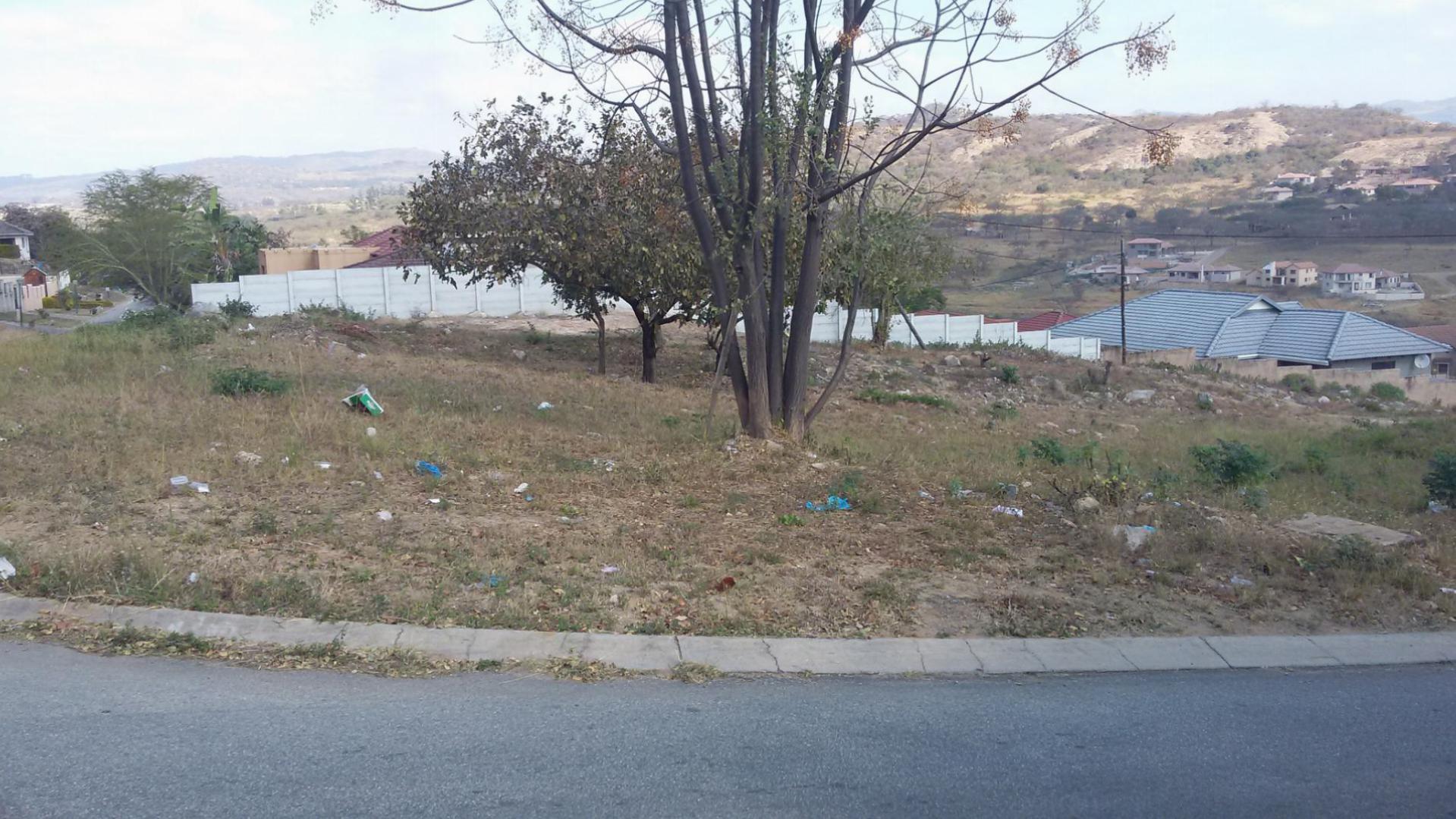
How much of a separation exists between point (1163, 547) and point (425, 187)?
16.7 meters

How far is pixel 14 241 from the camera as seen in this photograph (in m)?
69.7

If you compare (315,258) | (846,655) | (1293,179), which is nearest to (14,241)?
(315,258)

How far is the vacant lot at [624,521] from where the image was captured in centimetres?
651

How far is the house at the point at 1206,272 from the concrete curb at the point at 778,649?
215 feet

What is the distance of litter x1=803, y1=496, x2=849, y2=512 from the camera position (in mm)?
9062

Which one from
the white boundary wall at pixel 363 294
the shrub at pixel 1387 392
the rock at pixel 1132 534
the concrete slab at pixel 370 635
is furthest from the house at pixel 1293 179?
the concrete slab at pixel 370 635

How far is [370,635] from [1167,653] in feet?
14.0

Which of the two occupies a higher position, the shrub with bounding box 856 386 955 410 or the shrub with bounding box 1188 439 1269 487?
the shrub with bounding box 1188 439 1269 487

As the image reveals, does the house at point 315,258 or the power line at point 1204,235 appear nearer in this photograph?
the house at point 315,258

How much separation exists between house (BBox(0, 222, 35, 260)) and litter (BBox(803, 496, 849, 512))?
72097 mm

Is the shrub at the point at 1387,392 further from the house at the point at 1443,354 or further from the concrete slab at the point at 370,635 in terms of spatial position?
the concrete slab at the point at 370,635

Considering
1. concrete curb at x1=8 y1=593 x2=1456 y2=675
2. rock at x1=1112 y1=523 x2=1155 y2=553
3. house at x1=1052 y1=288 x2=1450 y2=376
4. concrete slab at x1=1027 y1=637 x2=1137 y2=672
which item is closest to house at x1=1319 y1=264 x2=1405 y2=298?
house at x1=1052 y1=288 x2=1450 y2=376

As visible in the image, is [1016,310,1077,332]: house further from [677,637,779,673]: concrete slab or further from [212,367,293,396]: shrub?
[677,637,779,673]: concrete slab

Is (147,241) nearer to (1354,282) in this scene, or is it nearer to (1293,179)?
(1354,282)
